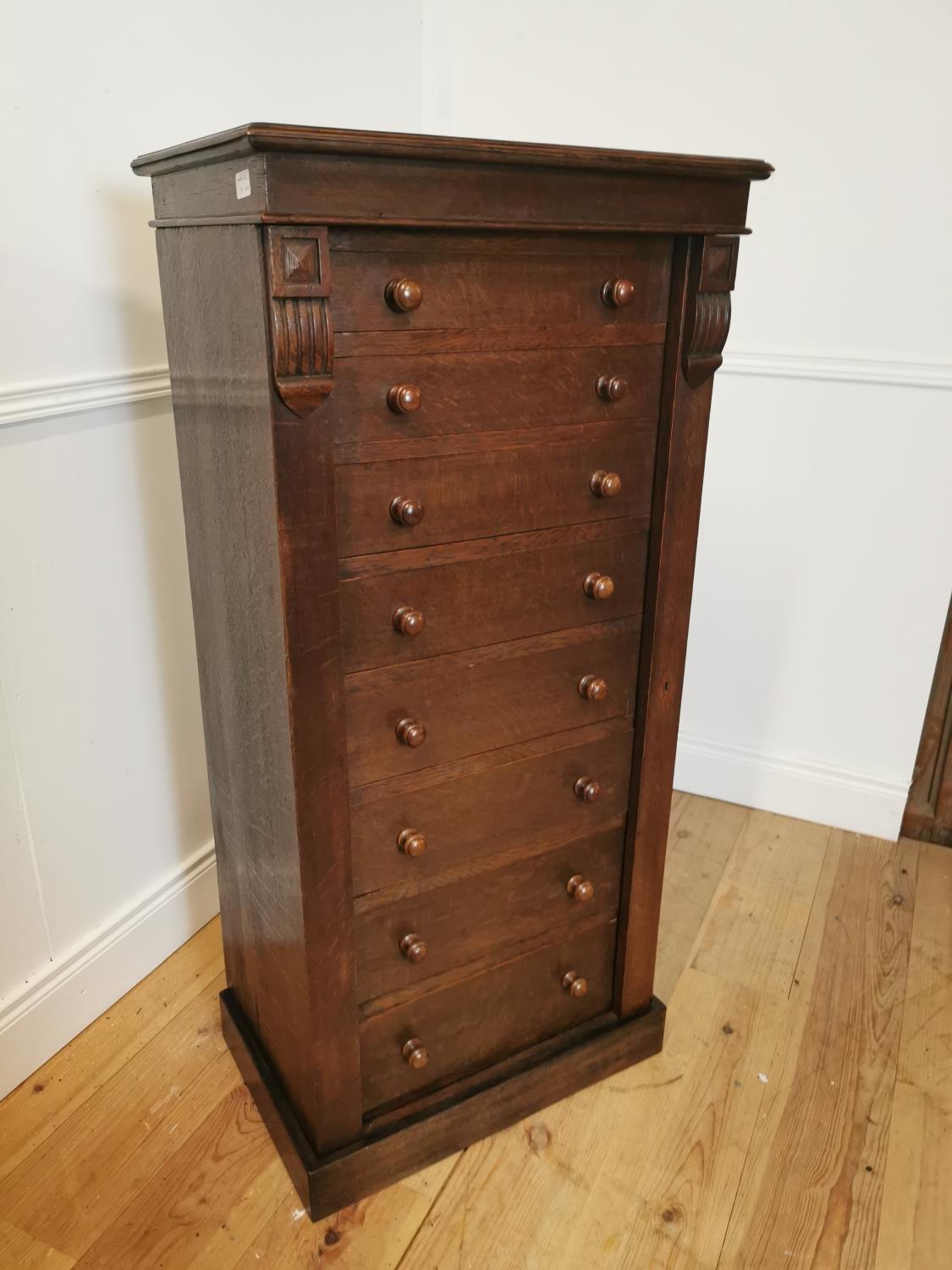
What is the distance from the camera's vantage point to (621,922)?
1.58 m

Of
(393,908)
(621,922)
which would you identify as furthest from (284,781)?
(621,922)

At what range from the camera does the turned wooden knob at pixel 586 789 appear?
4.69ft

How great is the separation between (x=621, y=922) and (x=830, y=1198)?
48 cm

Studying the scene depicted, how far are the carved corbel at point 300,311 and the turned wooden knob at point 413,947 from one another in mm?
728

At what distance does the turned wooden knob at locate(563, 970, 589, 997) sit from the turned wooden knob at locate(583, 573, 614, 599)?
2.02 feet

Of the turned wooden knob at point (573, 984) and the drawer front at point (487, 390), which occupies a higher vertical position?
the drawer front at point (487, 390)

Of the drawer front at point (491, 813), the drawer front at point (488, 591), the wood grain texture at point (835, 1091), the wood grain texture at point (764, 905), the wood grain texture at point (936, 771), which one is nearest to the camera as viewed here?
the drawer front at point (488, 591)

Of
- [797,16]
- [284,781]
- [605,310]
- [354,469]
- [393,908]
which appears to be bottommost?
[393,908]

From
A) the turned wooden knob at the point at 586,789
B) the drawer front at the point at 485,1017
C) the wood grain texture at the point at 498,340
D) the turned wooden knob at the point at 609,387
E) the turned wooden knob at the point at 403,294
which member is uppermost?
the turned wooden knob at the point at 403,294

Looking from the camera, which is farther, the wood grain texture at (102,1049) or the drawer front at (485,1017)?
the wood grain texture at (102,1049)

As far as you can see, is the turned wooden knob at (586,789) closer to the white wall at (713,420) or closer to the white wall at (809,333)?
the white wall at (713,420)

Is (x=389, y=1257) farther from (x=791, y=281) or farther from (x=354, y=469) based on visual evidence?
(x=791, y=281)

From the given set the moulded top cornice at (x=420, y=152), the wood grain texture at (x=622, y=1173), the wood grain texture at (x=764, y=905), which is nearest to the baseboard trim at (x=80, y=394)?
the moulded top cornice at (x=420, y=152)

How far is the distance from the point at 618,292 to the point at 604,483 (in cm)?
23
